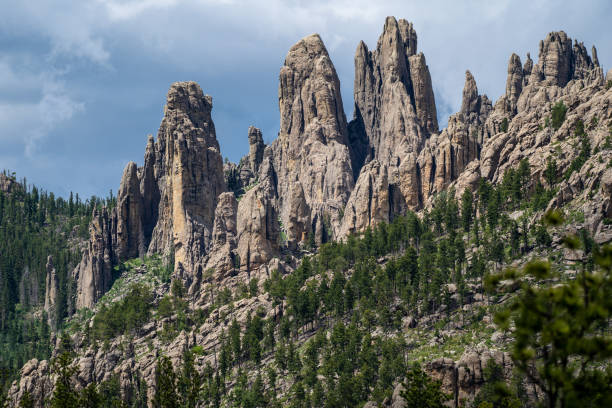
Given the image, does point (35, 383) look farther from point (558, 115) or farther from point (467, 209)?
point (558, 115)

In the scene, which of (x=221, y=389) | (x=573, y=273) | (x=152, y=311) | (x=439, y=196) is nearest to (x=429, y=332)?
(x=573, y=273)

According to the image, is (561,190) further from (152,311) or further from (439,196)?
(152,311)

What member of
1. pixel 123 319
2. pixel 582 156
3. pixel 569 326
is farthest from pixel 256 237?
pixel 569 326

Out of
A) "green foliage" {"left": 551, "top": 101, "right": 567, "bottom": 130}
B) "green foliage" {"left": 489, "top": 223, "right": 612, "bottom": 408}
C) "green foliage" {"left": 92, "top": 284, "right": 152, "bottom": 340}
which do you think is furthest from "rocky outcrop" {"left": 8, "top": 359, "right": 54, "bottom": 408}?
"green foliage" {"left": 551, "top": 101, "right": 567, "bottom": 130}

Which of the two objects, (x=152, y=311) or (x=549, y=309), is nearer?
(x=549, y=309)

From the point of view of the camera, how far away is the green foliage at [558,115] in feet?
545

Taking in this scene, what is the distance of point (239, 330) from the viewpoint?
14262 centimetres

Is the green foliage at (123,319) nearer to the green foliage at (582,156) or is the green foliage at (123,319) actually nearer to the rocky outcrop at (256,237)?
the rocky outcrop at (256,237)

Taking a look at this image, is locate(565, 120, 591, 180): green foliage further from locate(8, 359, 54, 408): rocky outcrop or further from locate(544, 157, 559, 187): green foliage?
locate(8, 359, 54, 408): rocky outcrop

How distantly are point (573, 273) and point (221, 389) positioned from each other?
7415 centimetres

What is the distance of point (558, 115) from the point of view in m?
166

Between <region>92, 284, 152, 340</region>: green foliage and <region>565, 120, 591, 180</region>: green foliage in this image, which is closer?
<region>565, 120, 591, 180</region>: green foliage

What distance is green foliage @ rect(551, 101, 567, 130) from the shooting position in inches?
6535

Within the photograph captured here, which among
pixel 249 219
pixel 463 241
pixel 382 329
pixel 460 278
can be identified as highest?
pixel 249 219
